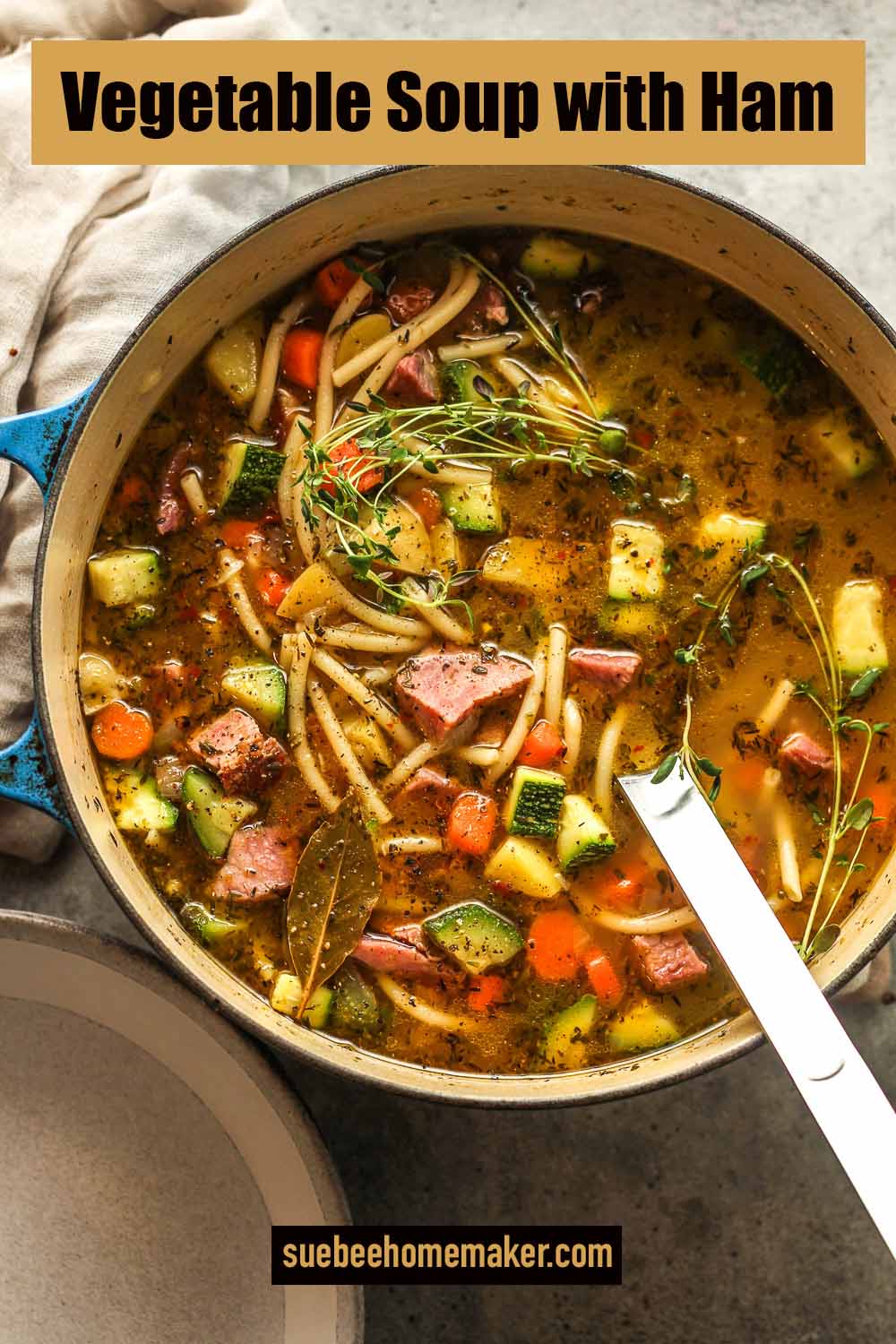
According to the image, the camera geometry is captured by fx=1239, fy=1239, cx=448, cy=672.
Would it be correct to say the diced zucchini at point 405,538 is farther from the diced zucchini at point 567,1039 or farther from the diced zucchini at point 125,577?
the diced zucchini at point 567,1039

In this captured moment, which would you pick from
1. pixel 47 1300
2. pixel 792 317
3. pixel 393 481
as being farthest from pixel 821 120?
pixel 47 1300

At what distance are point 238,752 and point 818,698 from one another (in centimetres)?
157

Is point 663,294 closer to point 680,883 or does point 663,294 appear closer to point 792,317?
point 792,317

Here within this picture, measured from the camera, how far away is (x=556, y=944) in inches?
131

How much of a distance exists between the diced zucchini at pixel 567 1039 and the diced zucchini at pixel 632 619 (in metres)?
1.01

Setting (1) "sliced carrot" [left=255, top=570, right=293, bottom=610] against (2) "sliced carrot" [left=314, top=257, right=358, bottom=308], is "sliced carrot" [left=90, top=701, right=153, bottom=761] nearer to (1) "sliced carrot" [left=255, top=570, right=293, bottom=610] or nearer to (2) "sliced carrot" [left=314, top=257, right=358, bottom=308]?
(1) "sliced carrot" [left=255, top=570, right=293, bottom=610]

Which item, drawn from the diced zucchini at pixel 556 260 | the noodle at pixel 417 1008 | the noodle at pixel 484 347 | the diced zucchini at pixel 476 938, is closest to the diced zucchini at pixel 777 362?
the diced zucchini at pixel 556 260

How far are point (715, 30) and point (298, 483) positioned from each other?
2060mm

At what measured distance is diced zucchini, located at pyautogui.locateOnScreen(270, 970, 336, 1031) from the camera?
332cm

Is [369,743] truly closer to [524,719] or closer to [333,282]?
[524,719]

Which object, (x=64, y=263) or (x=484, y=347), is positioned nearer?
(x=484, y=347)

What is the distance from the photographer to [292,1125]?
10.8 feet

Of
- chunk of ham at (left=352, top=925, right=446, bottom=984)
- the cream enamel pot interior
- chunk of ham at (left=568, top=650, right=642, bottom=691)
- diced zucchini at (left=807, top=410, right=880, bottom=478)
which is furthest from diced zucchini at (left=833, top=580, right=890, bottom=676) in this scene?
chunk of ham at (left=352, top=925, right=446, bottom=984)

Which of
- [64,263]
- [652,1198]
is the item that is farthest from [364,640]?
[652,1198]
